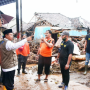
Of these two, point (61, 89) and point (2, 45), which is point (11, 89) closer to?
point (2, 45)

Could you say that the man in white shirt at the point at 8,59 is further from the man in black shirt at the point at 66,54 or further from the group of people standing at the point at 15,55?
the man in black shirt at the point at 66,54

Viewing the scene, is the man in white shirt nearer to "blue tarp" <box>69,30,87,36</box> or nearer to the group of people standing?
the group of people standing

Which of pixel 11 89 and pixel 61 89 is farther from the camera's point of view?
pixel 61 89

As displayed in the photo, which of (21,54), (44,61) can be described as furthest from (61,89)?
(21,54)

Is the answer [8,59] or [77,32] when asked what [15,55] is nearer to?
[8,59]

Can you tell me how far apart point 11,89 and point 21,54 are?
2129mm

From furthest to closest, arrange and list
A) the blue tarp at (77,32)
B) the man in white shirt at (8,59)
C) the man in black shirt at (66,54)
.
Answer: the blue tarp at (77,32), the man in black shirt at (66,54), the man in white shirt at (8,59)

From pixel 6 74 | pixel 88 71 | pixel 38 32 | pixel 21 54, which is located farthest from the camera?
pixel 38 32

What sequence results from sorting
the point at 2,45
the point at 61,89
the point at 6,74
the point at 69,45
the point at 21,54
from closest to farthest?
1. the point at 2,45
2. the point at 6,74
3. the point at 69,45
4. the point at 61,89
5. the point at 21,54

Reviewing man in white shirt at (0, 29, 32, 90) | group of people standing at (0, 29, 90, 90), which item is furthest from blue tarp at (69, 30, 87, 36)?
man in white shirt at (0, 29, 32, 90)

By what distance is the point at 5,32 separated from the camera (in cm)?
245

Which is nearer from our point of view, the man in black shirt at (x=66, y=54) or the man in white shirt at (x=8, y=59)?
the man in white shirt at (x=8, y=59)

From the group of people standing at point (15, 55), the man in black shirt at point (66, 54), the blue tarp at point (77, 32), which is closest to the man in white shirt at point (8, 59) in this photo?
the group of people standing at point (15, 55)

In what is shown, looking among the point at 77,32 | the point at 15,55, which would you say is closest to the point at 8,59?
the point at 15,55
